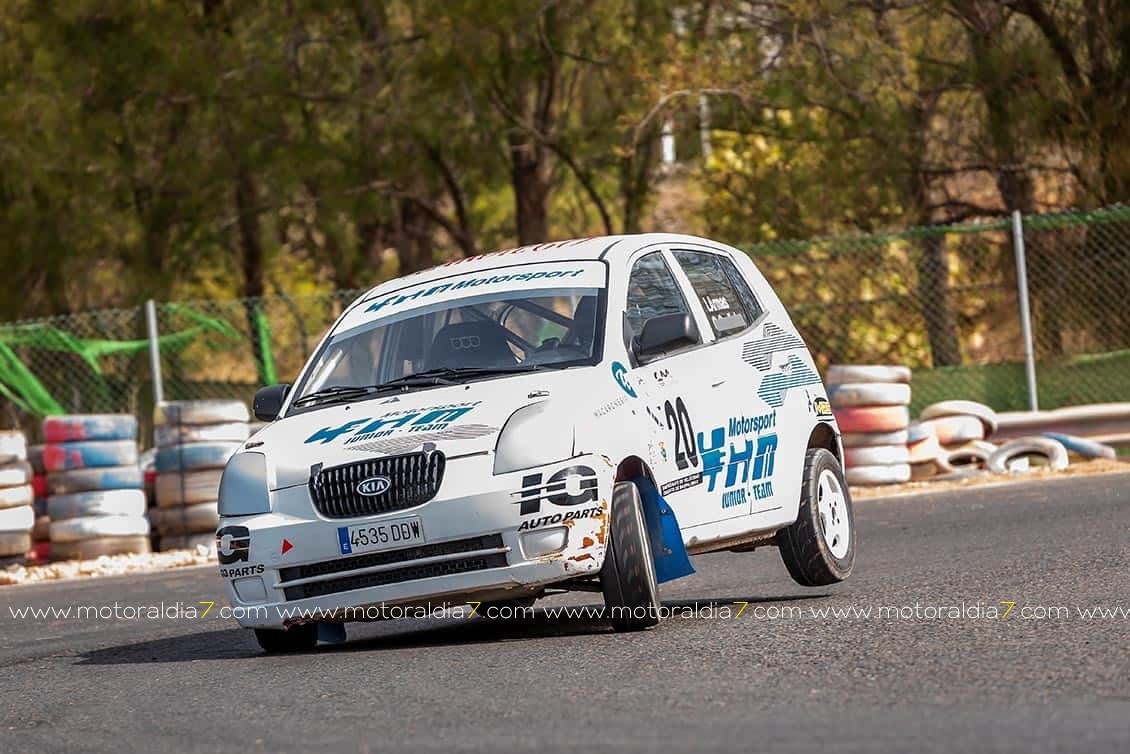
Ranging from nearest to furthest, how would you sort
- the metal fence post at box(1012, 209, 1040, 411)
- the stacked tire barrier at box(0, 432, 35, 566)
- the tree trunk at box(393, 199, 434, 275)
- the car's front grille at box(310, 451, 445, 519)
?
the car's front grille at box(310, 451, 445, 519) → the stacked tire barrier at box(0, 432, 35, 566) → the metal fence post at box(1012, 209, 1040, 411) → the tree trunk at box(393, 199, 434, 275)

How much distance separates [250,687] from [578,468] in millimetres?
1497

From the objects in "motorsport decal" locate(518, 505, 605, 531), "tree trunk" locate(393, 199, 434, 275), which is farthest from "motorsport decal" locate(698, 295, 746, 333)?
"tree trunk" locate(393, 199, 434, 275)

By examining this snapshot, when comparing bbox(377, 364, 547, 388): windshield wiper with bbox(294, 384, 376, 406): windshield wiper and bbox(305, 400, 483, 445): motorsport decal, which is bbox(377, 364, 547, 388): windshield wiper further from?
bbox(305, 400, 483, 445): motorsport decal

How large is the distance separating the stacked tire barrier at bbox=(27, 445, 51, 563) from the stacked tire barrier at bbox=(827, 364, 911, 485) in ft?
21.7

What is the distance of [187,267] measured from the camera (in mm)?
26344

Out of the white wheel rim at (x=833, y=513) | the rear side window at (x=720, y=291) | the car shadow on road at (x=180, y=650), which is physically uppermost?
the rear side window at (x=720, y=291)

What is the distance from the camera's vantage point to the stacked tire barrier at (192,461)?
1566 centimetres

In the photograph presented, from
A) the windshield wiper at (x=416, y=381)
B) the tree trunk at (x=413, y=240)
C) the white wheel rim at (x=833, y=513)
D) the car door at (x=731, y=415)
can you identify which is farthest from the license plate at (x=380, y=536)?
the tree trunk at (x=413, y=240)

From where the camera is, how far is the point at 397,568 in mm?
7711

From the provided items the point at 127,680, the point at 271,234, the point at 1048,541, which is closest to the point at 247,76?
the point at 271,234

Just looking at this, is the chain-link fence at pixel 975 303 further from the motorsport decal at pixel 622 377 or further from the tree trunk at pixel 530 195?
the motorsport decal at pixel 622 377

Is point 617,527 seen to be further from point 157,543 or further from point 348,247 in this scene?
point 348,247

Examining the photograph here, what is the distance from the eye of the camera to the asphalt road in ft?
18.1

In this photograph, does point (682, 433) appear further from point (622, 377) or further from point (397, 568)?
point (397, 568)
